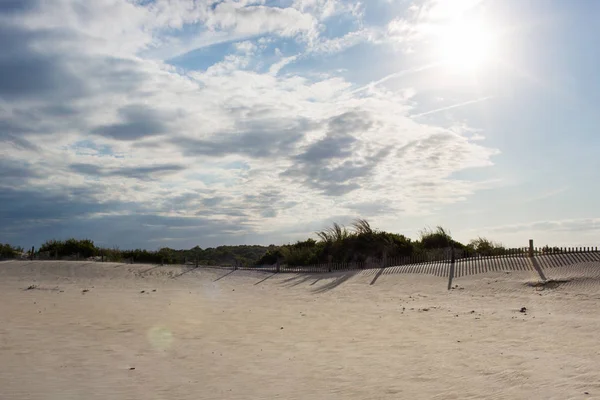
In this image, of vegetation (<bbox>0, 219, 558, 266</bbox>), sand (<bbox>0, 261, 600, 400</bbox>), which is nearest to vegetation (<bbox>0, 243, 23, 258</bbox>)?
vegetation (<bbox>0, 219, 558, 266</bbox>)

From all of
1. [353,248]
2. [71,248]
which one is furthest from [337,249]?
[71,248]

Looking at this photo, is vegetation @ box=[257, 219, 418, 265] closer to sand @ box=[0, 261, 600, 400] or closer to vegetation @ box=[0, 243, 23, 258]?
sand @ box=[0, 261, 600, 400]

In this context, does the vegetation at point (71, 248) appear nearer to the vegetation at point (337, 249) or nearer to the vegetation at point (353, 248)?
the vegetation at point (337, 249)

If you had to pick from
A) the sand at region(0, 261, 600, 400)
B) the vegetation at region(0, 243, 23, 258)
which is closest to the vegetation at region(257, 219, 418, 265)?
the sand at region(0, 261, 600, 400)

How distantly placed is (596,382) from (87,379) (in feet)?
24.7

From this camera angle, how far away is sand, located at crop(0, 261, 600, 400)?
23.4ft

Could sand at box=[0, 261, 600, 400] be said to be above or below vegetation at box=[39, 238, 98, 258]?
below

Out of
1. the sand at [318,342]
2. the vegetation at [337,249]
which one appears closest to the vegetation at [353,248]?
the vegetation at [337,249]

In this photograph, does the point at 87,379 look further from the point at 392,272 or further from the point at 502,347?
the point at 392,272

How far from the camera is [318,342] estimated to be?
1080cm

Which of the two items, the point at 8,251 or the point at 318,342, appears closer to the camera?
the point at 318,342

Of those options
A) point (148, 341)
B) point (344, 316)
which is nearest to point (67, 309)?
point (148, 341)

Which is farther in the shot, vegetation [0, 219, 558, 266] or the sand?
vegetation [0, 219, 558, 266]

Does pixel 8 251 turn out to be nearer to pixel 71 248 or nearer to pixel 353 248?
pixel 71 248
